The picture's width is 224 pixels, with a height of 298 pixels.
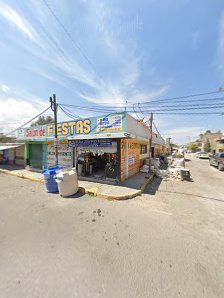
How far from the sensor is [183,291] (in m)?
2.30

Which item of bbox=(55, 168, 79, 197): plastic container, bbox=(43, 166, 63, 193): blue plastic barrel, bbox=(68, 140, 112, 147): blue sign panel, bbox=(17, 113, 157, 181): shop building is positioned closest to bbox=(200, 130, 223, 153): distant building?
bbox=(17, 113, 157, 181): shop building

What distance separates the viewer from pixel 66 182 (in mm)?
6574

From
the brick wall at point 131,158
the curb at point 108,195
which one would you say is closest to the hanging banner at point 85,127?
the brick wall at point 131,158

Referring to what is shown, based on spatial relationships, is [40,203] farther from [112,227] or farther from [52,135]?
[52,135]

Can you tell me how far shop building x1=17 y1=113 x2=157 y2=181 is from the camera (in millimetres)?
8344

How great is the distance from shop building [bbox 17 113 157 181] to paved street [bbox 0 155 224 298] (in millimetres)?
3429

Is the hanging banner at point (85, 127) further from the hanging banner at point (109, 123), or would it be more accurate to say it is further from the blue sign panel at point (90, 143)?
the blue sign panel at point (90, 143)

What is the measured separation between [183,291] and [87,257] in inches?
71.4

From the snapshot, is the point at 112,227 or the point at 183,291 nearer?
the point at 183,291

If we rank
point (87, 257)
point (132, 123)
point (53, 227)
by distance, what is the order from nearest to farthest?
point (87, 257), point (53, 227), point (132, 123)

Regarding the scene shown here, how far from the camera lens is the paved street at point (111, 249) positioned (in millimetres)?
2350

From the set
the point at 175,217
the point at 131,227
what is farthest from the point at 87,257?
the point at 175,217

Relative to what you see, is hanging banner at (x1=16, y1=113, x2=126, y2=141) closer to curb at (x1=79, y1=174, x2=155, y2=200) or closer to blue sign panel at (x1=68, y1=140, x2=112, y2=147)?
blue sign panel at (x1=68, y1=140, x2=112, y2=147)

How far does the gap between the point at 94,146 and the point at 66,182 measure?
133 inches
